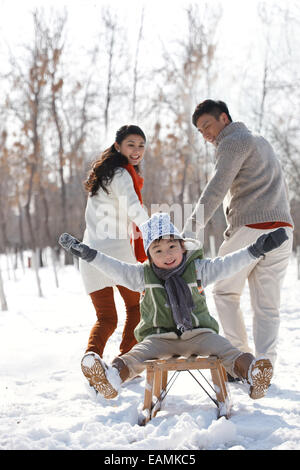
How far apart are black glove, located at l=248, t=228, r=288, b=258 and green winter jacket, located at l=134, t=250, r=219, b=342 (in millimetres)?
377

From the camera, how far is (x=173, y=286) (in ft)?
8.70

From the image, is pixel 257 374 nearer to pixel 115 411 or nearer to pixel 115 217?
pixel 115 411

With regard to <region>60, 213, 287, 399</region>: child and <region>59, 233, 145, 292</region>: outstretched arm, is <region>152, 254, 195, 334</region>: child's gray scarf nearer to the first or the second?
<region>60, 213, 287, 399</region>: child

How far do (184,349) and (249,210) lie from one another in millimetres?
1210

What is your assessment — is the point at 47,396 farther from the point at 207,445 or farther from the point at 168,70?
the point at 168,70

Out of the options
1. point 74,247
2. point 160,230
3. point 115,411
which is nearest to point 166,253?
point 160,230

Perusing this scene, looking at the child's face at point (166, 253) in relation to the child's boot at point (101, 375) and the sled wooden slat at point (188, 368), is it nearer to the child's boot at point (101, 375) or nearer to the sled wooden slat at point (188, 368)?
the sled wooden slat at point (188, 368)

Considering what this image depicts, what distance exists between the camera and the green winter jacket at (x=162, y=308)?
270 cm

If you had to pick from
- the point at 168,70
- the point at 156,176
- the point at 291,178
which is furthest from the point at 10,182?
the point at 291,178

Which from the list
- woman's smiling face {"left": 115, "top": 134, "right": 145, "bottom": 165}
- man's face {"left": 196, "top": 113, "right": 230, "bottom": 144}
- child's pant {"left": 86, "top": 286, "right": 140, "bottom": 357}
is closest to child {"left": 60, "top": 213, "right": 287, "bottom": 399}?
child's pant {"left": 86, "top": 286, "right": 140, "bottom": 357}

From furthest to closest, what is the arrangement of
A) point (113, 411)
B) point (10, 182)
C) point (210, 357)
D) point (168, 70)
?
1. point (10, 182)
2. point (168, 70)
3. point (113, 411)
4. point (210, 357)

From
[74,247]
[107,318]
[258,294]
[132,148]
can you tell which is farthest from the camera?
[132,148]
